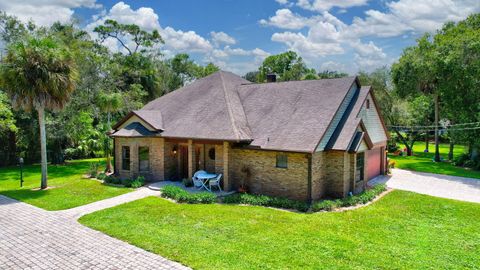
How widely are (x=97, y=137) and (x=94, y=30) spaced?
17.4m

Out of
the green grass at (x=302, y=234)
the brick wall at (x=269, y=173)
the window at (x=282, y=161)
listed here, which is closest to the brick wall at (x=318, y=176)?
the brick wall at (x=269, y=173)

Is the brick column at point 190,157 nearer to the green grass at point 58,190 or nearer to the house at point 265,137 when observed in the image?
the house at point 265,137

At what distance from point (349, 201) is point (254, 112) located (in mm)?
7188

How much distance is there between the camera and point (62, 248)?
10094 millimetres

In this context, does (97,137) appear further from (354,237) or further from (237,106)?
(354,237)

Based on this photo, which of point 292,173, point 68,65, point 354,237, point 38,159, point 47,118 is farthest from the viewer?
point 38,159

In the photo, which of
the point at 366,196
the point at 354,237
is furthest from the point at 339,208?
the point at 354,237

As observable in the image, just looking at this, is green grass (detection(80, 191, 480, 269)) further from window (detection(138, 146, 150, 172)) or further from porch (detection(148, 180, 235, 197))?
window (detection(138, 146, 150, 172))

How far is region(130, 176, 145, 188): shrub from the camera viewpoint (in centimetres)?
1808

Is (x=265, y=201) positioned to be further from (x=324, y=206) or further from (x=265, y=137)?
(x=265, y=137)

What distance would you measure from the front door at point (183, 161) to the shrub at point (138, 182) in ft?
7.30

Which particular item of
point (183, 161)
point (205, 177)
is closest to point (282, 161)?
point (205, 177)

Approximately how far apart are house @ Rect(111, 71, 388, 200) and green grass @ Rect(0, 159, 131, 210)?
2361 millimetres

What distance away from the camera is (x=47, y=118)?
88.0 ft
